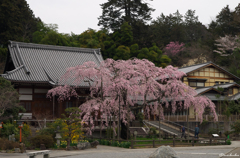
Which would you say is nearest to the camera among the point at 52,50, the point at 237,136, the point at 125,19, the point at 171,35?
the point at 237,136

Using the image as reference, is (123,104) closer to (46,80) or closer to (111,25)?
(46,80)

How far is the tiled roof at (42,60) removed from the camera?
29625 mm

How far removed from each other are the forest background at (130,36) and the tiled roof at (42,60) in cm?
1074

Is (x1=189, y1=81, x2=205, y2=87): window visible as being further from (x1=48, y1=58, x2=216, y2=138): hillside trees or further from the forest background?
(x1=48, y1=58, x2=216, y2=138): hillside trees

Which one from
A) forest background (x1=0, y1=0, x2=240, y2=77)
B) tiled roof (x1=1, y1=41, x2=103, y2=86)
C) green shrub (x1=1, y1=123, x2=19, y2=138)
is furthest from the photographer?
forest background (x1=0, y1=0, x2=240, y2=77)

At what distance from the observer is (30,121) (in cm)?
2694

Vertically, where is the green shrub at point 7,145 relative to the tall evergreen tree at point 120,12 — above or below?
below

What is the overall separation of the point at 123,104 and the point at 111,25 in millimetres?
34517

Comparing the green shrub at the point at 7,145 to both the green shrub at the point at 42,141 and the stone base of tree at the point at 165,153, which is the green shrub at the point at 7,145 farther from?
the stone base of tree at the point at 165,153

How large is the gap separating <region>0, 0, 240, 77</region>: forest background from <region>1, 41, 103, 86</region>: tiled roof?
1074cm

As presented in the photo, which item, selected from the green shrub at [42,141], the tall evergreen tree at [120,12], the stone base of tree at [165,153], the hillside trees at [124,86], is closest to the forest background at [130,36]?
the tall evergreen tree at [120,12]

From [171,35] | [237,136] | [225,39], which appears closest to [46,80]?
[237,136]

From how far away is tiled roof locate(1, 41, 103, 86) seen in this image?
2962 centimetres

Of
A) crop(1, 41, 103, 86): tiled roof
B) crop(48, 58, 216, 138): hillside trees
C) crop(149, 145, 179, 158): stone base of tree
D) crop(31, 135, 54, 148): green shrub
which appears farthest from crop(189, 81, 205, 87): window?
crop(149, 145, 179, 158): stone base of tree
